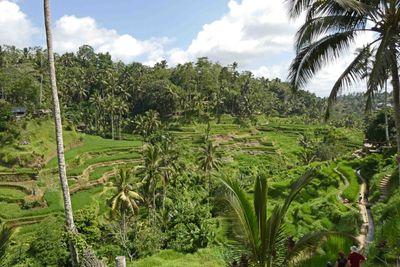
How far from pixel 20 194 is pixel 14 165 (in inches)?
275

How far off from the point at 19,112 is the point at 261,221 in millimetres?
55622

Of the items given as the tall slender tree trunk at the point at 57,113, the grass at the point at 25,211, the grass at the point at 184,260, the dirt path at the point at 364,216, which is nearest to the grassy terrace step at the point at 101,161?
the grass at the point at 25,211

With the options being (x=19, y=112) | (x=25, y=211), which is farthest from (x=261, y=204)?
(x=19, y=112)

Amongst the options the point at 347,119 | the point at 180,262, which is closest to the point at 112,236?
the point at 180,262

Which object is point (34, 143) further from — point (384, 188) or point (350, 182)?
point (384, 188)

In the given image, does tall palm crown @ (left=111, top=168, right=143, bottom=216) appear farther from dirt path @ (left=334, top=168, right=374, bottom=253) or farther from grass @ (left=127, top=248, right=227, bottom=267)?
dirt path @ (left=334, top=168, right=374, bottom=253)

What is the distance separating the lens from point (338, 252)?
271 inches

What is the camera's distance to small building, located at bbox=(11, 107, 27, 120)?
54.1 m

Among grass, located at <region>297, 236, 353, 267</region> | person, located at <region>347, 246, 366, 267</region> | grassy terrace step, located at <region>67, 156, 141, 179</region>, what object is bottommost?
grassy terrace step, located at <region>67, 156, 141, 179</region>

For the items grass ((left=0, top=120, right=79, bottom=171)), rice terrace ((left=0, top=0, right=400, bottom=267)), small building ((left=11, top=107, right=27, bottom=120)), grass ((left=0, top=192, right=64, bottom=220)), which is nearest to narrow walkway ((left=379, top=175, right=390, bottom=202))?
rice terrace ((left=0, top=0, right=400, bottom=267))

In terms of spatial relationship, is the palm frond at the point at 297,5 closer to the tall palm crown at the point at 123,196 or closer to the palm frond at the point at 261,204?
the palm frond at the point at 261,204

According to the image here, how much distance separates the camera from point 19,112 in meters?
55.4

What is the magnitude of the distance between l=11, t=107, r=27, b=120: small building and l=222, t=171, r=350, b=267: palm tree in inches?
2102

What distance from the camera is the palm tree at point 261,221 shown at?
6312 millimetres
